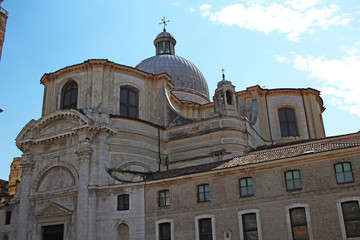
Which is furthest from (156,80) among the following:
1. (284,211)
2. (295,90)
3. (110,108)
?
(284,211)

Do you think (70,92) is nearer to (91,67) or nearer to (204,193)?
(91,67)

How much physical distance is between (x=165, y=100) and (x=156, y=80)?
218 centimetres

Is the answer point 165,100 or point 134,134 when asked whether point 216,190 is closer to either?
point 134,134

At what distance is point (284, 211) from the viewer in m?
19.8

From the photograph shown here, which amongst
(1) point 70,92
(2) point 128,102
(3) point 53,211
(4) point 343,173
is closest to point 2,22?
(1) point 70,92

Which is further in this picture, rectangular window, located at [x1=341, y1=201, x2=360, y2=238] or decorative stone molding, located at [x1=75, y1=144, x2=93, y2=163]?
decorative stone molding, located at [x1=75, y1=144, x2=93, y2=163]

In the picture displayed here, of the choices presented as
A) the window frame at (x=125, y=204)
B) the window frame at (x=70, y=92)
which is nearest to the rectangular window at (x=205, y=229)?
the window frame at (x=125, y=204)

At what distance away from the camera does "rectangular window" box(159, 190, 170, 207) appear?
23.6 metres

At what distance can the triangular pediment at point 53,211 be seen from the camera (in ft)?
86.0

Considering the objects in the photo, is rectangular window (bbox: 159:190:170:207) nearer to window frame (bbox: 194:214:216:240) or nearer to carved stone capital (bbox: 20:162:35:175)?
window frame (bbox: 194:214:216:240)

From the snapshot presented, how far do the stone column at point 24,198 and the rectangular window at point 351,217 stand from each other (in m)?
20.8

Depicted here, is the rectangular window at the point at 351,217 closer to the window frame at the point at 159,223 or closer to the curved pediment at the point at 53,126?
the window frame at the point at 159,223

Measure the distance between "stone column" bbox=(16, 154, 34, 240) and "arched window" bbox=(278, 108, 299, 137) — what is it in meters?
22.8

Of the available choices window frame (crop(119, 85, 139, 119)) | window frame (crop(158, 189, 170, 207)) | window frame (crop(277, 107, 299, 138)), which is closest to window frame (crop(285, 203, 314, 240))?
window frame (crop(158, 189, 170, 207))
